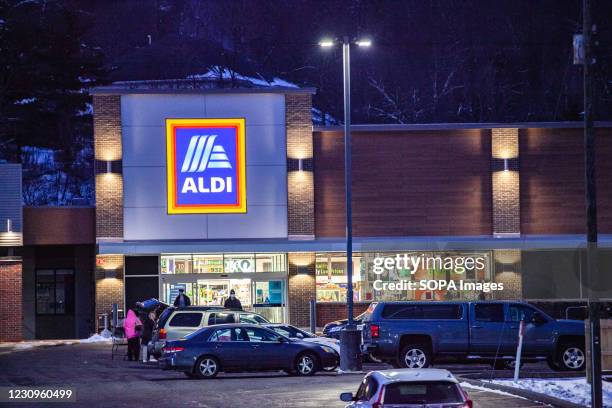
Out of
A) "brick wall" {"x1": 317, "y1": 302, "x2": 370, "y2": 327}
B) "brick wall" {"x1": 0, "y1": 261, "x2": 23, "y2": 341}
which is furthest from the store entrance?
"brick wall" {"x1": 0, "y1": 261, "x2": 23, "y2": 341}

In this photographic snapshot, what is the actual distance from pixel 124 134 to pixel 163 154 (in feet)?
5.71

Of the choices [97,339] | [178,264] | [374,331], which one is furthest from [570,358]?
[97,339]

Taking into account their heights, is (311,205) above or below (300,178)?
below

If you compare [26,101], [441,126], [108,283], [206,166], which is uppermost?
[26,101]

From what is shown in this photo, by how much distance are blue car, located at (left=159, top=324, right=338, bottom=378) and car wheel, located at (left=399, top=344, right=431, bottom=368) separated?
243 centimetres

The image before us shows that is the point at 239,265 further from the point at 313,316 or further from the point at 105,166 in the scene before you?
the point at 105,166

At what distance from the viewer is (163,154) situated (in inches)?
1684

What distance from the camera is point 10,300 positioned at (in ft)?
137

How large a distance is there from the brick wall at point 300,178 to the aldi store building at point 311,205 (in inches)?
2.1

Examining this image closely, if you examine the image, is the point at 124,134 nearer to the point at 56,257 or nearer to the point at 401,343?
the point at 56,257

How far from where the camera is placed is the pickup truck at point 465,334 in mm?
27938

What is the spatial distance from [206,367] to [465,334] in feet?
22.5

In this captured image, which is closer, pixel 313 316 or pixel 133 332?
pixel 133 332

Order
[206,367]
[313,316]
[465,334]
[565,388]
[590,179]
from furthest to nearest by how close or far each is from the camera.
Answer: [313,316]
[465,334]
[206,367]
[565,388]
[590,179]
